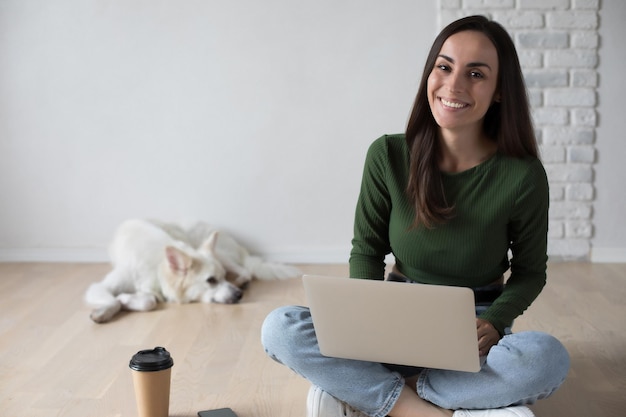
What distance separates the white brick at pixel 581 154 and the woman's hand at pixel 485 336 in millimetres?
1955

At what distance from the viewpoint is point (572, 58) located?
3.57 metres

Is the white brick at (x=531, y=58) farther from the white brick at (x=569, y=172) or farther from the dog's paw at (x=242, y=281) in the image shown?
the dog's paw at (x=242, y=281)

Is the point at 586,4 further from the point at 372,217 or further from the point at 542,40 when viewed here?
the point at 372,217

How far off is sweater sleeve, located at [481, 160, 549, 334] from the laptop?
0.27m

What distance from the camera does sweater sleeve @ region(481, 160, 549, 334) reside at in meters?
1.93

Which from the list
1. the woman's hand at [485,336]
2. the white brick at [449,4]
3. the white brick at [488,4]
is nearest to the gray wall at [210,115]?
the white brick at [449,4]

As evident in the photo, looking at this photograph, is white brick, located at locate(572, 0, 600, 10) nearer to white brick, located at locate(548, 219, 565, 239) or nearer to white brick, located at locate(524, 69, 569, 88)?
white brick, located at locate(524, 69, 569, 88)

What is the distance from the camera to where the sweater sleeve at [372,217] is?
6.78 ft

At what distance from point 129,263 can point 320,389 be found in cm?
156

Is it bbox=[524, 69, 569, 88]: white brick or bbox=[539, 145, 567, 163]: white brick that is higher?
bbox=[524, 69, 569, 88]: white brick

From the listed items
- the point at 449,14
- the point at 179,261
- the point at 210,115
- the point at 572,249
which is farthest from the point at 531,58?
the point at 179,261

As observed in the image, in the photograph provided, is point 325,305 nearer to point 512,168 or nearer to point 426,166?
point 426,166

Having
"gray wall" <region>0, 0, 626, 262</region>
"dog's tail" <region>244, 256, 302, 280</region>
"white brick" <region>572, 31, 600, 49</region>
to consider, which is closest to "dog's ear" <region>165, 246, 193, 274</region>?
"dog's tail" <region>244, 256, 302, 280</region>

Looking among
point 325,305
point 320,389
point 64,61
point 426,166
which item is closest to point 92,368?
point 320,389
